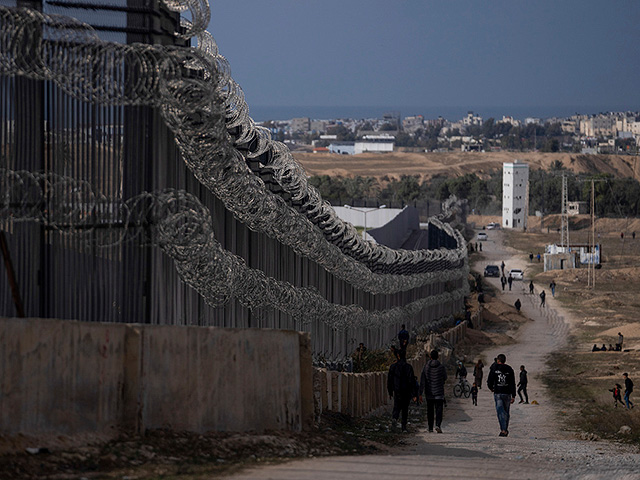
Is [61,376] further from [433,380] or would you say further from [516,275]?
[516,275]

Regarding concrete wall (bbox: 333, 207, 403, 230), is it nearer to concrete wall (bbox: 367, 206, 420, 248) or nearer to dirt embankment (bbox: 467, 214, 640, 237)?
concrete wall (bbox: 367, 206, 420, 248)

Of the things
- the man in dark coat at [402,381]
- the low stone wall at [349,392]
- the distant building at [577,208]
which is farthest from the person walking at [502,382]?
the distant building at [577,208]

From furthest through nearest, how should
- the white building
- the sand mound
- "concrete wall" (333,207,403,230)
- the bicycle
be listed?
the white building → "concrete wall" (333,207,403,230) → the sand mound → the bicycle

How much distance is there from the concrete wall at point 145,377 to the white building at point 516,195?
98669 mm

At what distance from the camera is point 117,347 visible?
28.8 ft

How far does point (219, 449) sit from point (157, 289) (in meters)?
1.97

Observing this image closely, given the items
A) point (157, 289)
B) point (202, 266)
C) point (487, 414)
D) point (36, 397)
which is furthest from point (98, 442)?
point (487, 414)

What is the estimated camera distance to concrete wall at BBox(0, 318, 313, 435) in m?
8.43

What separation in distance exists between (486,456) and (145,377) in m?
3.81

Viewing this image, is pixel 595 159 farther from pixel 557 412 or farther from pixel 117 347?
pixel 117 347

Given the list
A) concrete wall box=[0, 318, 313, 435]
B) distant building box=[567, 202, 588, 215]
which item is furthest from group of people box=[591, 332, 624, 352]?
distant building box=[567, 202, 588, 215]

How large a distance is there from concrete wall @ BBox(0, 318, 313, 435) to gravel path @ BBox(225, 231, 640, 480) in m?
0.86

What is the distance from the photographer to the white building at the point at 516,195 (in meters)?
107

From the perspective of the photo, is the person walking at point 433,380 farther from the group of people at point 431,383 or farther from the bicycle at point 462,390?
the bicycle at point 462,390
